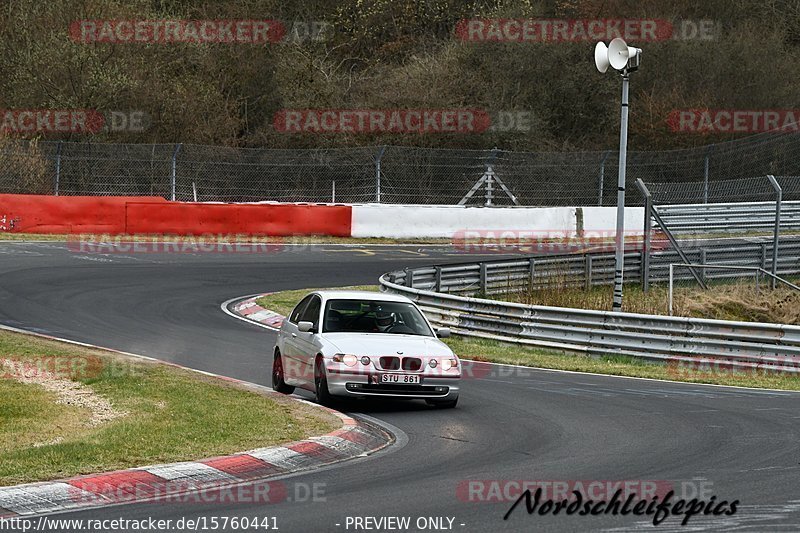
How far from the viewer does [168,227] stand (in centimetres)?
3450

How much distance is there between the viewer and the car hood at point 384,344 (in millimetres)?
13461

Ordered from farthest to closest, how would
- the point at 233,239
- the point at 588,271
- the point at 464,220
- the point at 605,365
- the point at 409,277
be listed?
the point at 464,220 → the point at 233,239 → the point at 588,271 → the point at 409,277 → the point at 605,365

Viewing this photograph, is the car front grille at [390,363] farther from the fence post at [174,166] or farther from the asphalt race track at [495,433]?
the fence post at [174,166]

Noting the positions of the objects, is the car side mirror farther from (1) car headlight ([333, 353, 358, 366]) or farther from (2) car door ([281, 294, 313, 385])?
(1) car headlight ([333, 353, 358, 366])

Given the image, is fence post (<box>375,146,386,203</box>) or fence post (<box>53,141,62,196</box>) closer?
fence post (<box>53,141,62,196</box>)

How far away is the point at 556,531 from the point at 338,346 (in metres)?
6.15

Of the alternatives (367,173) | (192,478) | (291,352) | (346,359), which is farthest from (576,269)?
(192,478)

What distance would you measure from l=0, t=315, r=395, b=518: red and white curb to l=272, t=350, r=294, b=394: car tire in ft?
11.8

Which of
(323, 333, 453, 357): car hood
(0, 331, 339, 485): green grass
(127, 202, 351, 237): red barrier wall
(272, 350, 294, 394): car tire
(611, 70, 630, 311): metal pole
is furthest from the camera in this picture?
(127, 202, 351, 237): red barrier wall

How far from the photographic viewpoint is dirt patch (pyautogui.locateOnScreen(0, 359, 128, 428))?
12.3 meters

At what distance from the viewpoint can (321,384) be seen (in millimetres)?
13484

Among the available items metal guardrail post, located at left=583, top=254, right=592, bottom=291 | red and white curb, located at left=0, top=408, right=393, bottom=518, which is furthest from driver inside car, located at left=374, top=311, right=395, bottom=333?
metal guardrail post, located at left=583, top=254, right=592, bottom=291

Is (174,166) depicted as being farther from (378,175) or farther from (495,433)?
(495,433)

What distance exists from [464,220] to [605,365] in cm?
1979
